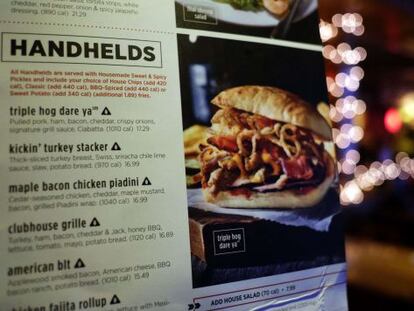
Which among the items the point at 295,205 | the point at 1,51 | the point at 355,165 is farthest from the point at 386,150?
the point at 1,51

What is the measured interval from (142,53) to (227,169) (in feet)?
0.69

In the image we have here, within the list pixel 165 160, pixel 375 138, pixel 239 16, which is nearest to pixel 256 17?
pixel 239 16

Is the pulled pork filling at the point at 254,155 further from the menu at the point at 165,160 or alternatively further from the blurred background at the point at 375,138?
the blurred background at the point at 375,138

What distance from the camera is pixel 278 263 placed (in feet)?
1.86

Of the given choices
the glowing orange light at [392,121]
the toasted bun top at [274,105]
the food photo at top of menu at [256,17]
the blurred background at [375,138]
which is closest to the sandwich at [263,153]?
the toasted bun top at [274,105]

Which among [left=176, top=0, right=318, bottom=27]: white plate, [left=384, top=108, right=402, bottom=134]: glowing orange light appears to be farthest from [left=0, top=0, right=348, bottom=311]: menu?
[left=384, top=108, right=402, bottom=134]: glowing orange light

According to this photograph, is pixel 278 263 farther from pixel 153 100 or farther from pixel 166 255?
pixel 153 100

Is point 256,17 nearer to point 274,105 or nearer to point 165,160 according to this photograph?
point 274,105

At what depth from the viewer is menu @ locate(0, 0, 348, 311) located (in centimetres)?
46

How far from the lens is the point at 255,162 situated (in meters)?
0.57

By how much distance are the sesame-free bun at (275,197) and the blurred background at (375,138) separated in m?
1.62

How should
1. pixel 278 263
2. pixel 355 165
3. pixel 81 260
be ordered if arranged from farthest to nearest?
1. pixel 355 165
2. pixel 278 263
3. pixel 81 260

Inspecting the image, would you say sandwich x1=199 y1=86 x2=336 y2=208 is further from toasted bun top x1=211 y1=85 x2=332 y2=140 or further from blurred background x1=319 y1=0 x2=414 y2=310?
blurred background x1=319 y1=0 x2=414 y2=310

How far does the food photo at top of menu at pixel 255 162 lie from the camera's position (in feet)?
1.77
